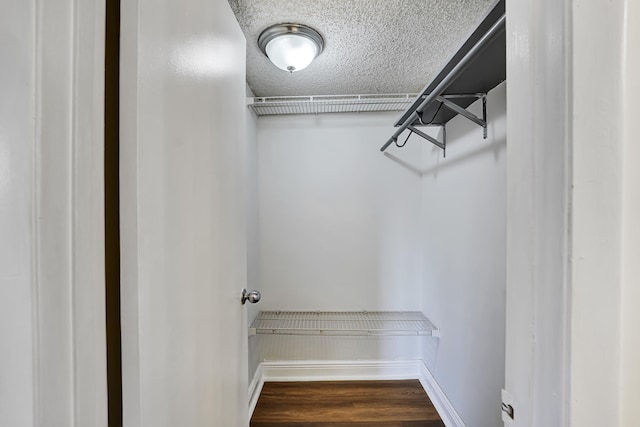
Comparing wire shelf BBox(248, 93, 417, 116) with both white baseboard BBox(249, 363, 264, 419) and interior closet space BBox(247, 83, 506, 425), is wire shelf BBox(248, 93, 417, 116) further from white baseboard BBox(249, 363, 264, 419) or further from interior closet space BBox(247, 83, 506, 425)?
white baseboard BBox(249, 363, 264, 419)

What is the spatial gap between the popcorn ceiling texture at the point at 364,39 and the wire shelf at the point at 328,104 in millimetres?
83

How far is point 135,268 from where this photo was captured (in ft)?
1.51

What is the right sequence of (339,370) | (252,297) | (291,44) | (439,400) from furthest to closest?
(339,370)
(439,400)
(291,44)
(252,297)

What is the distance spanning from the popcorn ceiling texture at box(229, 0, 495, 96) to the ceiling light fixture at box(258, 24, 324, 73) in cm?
3

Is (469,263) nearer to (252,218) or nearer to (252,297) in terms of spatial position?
(252,297)

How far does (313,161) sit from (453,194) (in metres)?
0.98

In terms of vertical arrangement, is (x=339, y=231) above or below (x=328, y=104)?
below

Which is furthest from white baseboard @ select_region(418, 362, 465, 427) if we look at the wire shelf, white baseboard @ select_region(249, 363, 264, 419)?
the wire shelf

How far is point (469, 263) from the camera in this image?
1.34 m

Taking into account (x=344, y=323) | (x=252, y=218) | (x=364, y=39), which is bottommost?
(x=344, y=323)

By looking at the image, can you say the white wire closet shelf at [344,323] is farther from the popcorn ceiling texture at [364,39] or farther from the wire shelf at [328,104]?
the popcorn ceiling texture at [364,39]

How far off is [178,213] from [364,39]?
1.18 m

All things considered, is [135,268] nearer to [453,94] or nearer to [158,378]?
[158,378]

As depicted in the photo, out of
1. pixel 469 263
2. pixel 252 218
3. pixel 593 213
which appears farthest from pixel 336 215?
pixel 593 213
